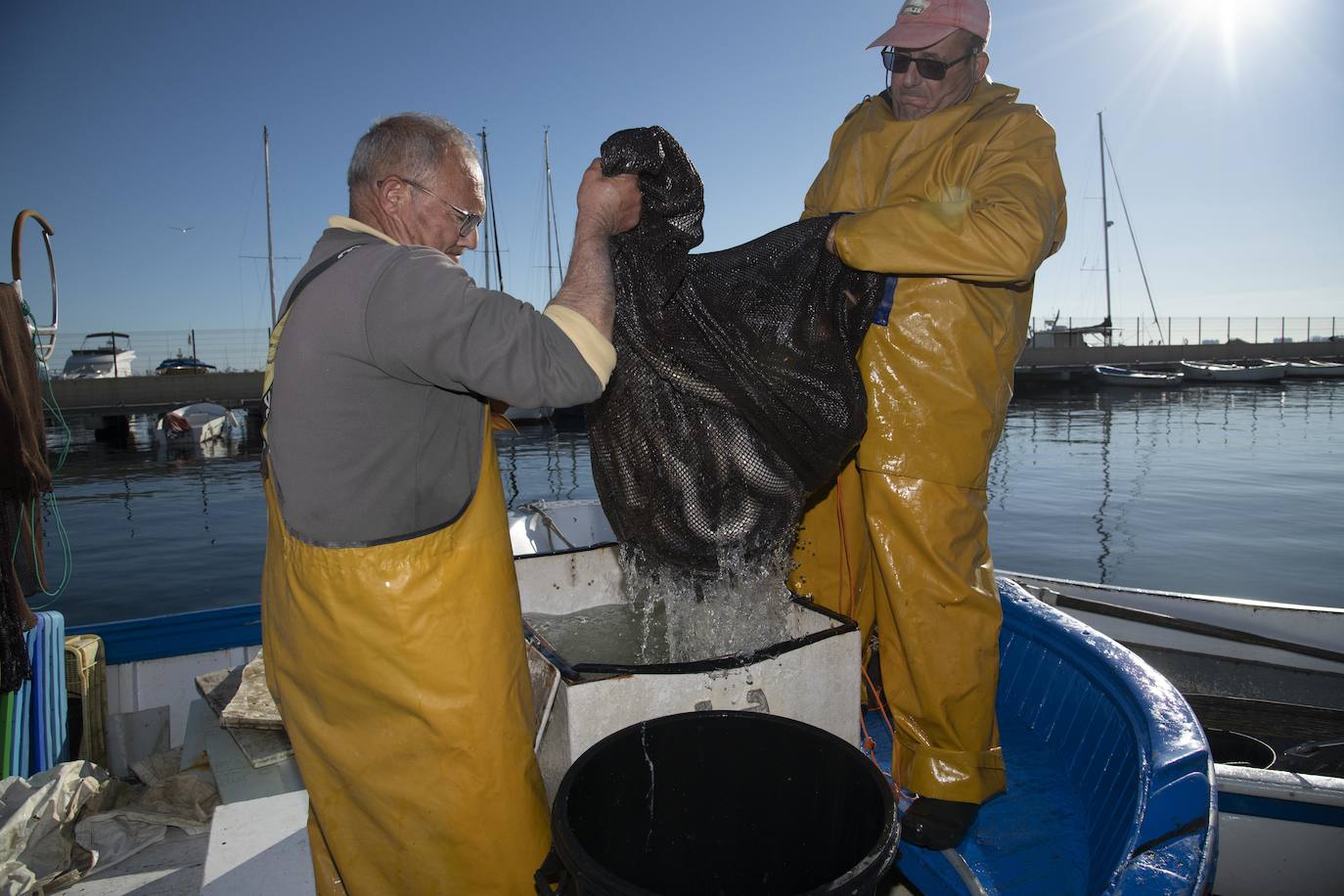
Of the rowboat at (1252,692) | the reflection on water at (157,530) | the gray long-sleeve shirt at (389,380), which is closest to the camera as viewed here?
the gray long-sleeve shirt at (389,380)

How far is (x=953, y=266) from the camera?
6.75 feet

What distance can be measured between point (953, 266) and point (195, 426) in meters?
29.0

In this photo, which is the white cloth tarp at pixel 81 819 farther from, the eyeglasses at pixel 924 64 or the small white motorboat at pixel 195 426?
Answer: the small white motorboat at pixel 195 426

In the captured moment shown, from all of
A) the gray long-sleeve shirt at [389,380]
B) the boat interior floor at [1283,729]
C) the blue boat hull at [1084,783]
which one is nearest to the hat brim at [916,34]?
the gray long-sleeve shirt at [389,380]

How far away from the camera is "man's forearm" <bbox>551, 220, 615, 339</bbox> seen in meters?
1.75

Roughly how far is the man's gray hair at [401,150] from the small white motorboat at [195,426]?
28.0m

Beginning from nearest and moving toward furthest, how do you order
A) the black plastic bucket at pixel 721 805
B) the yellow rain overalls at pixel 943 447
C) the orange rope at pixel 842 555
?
the black plastic bucket at pixel 721 805 → the yellow rain overalls at pixel 943 447 → the orange rope at pixel 842 555

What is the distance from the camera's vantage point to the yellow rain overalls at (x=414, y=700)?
1684mm

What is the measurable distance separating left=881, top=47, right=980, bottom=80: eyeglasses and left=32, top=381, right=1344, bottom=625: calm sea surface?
6.00 m

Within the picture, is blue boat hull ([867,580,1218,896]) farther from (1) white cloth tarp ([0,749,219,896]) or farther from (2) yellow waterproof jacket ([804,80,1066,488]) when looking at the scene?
(1) white cloth tarp ([0,749,219,896])

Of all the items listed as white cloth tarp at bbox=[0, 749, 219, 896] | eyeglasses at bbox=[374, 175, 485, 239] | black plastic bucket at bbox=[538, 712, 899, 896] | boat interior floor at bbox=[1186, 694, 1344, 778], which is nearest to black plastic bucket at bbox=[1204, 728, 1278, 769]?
boat interior floor at bbox=[1186, 694, 1344, 778]

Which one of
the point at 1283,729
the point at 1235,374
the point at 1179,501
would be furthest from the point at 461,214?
the point at 1235,374

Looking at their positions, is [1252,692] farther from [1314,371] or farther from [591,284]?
[1314,371]

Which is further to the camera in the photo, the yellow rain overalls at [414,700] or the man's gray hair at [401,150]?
the man's gray hair at [401,150]
